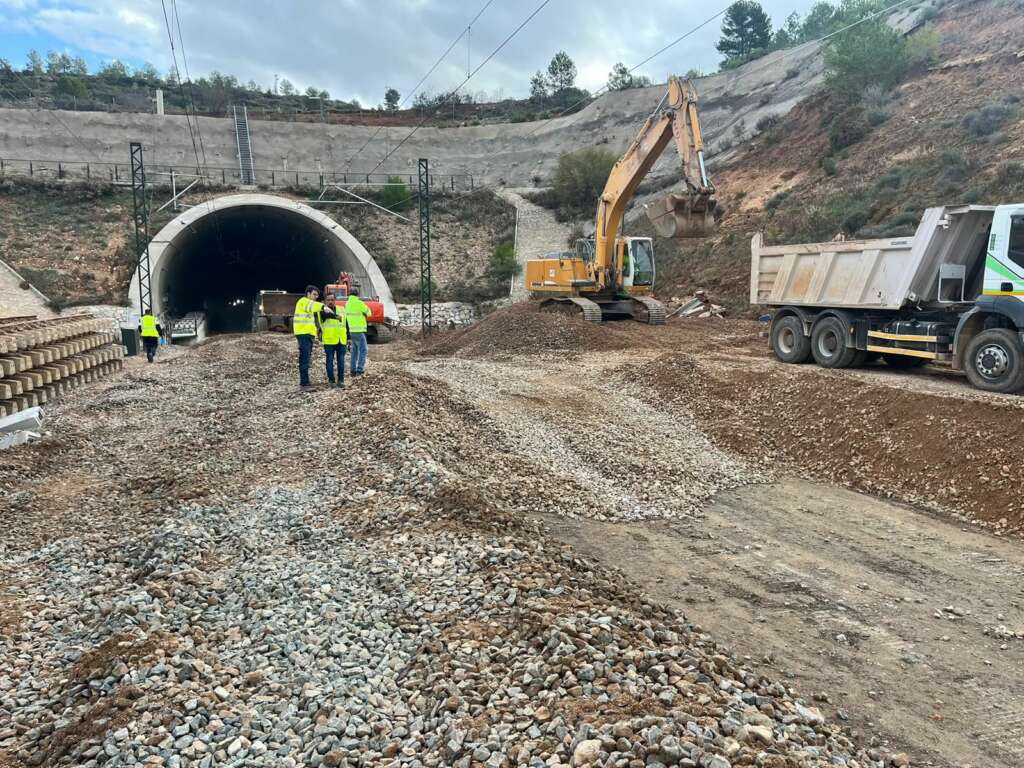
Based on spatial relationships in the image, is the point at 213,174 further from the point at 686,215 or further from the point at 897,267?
the point at 897,267

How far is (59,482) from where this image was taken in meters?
7.80

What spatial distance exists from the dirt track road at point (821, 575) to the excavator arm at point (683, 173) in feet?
23.0

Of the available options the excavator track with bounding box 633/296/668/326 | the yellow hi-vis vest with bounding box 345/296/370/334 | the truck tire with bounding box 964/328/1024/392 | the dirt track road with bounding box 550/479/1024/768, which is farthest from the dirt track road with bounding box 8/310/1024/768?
the excavator track with bounding box 633/296/668/326

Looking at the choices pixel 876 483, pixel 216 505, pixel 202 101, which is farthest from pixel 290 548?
pixel 202 101

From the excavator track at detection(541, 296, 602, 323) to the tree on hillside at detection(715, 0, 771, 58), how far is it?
57617mm

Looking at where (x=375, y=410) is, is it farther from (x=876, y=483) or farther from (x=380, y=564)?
(x=876, y=483)

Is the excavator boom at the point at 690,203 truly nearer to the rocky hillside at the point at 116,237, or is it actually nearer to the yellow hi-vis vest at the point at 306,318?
the yellow hi-vis vest at the point at 306,318

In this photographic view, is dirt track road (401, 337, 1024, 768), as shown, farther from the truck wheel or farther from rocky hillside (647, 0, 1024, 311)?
rocky hillside (647, 0, 1024, 311)

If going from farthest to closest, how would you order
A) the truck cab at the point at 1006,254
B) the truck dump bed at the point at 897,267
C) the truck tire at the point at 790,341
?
the truck tire at the point at 790,341 → the truck dump bed at the point at 897,267 → the truck cab at the point at 1006,254

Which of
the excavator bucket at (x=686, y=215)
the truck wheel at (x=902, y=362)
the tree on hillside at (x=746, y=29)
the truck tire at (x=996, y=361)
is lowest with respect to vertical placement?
the truck wheel at (x=902, y=362)

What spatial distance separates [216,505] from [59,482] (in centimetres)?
252

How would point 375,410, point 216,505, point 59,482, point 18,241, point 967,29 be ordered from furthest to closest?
1. point 967,29
2. point 18,241
3. point 375,410
4. point 59,482
5. point 216,505

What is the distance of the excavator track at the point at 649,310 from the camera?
21.2 metres

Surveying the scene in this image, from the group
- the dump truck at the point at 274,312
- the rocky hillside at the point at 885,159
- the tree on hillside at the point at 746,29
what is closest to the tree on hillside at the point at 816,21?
the tree on hillside at the point at 746,29
